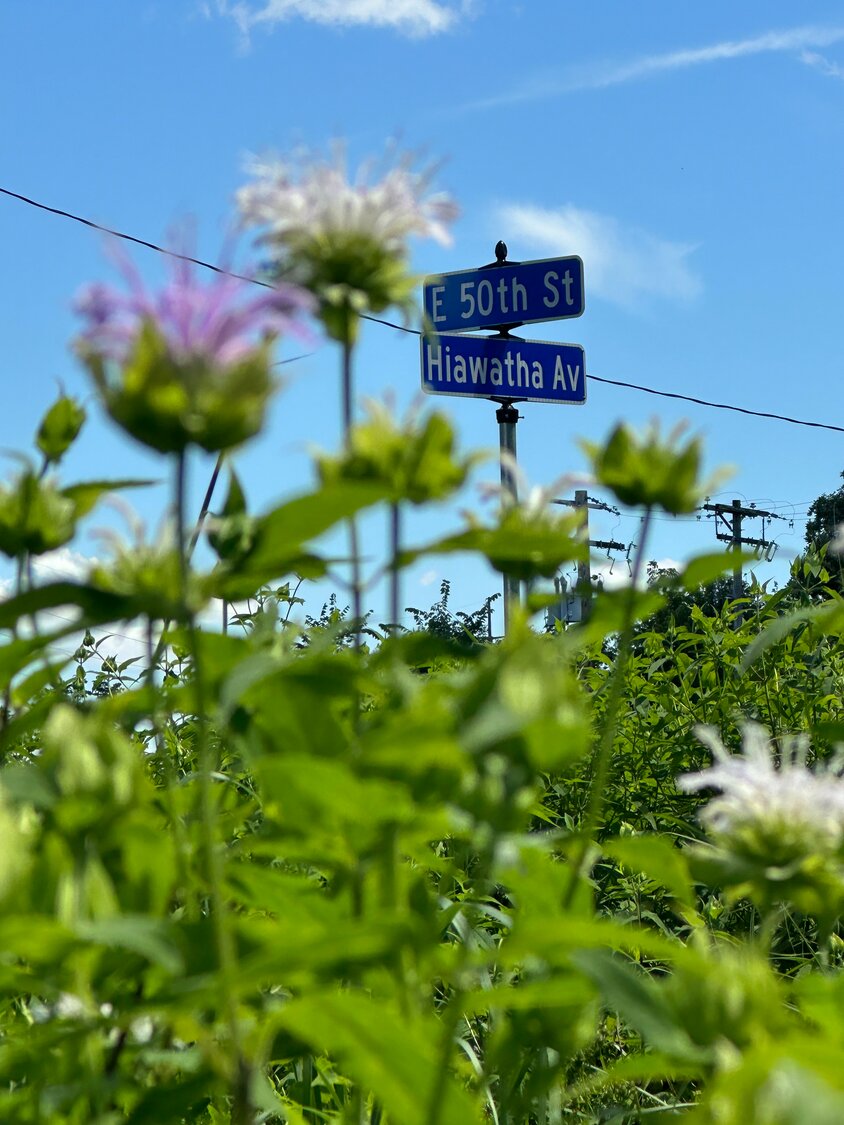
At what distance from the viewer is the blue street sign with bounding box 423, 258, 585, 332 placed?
3.97 m

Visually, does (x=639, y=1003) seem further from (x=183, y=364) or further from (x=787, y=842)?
(x=183, y=364)

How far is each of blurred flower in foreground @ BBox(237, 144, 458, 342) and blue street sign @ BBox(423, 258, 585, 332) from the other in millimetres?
3456

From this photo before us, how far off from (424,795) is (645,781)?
1484 millimetres

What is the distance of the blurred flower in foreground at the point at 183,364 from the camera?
15.5 inches

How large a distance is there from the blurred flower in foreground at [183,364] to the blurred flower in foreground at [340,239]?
61 millimetres

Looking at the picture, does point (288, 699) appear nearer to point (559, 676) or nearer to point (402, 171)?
point (559, 676)

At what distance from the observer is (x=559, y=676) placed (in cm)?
39

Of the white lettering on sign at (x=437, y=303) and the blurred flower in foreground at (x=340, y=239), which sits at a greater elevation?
the white lettering on sign at (x=437, y=303)

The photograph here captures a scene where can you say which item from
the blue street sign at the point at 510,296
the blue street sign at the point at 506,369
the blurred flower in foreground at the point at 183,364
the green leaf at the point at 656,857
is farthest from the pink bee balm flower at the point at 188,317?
the blue street sign at the point at 510,296

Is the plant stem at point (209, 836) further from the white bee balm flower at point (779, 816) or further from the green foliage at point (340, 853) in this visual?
the white bee balm flower at point (779, 816)

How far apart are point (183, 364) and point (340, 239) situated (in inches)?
4.5

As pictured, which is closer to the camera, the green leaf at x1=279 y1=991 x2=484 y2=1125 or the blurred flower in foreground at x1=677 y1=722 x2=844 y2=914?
the green leaf at x1=279 y1=991 x2=484 y2=1125

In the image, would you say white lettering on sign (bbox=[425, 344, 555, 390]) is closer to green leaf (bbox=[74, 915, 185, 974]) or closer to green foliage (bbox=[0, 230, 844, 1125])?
green foliage (bbox=[0, 230, 844, 1125])

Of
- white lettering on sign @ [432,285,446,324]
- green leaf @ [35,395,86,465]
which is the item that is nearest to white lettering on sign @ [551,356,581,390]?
white lettering on sign @ [432,285,446,324]
